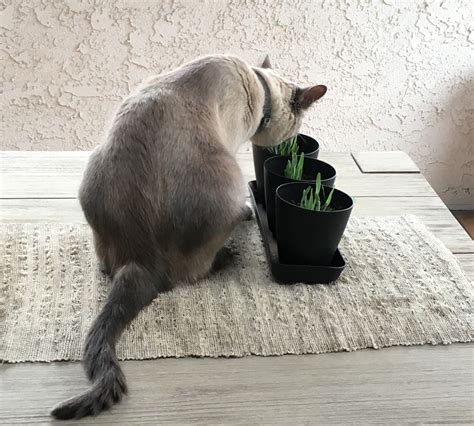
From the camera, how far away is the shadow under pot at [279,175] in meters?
0.98

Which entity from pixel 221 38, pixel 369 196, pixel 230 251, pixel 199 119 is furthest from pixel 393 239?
pixel 221 38

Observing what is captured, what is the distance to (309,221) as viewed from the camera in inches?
33.9

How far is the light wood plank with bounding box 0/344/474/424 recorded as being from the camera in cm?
66

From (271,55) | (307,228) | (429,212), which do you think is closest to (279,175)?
(307,228)

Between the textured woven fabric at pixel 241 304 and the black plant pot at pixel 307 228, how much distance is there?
5cm

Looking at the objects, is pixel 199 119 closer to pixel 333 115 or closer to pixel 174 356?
pixel 174 356

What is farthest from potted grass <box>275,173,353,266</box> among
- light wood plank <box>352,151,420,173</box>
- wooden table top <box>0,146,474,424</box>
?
light wood plank <box>352,151,420,173</box>

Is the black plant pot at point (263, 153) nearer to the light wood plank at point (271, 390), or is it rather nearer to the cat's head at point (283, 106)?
the cat's head at point (283, 106)

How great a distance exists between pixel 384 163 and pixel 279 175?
1.40ft

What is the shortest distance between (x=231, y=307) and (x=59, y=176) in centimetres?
52

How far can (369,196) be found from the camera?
119cm

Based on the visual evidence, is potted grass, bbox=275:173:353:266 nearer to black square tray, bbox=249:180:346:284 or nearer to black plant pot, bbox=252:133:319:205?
black square tray, bbox=249:180:346:284

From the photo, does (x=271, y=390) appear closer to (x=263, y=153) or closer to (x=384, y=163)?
(x=263, y=153)

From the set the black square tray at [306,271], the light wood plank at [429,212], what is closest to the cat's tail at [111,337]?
the black square tray at [306,271]
